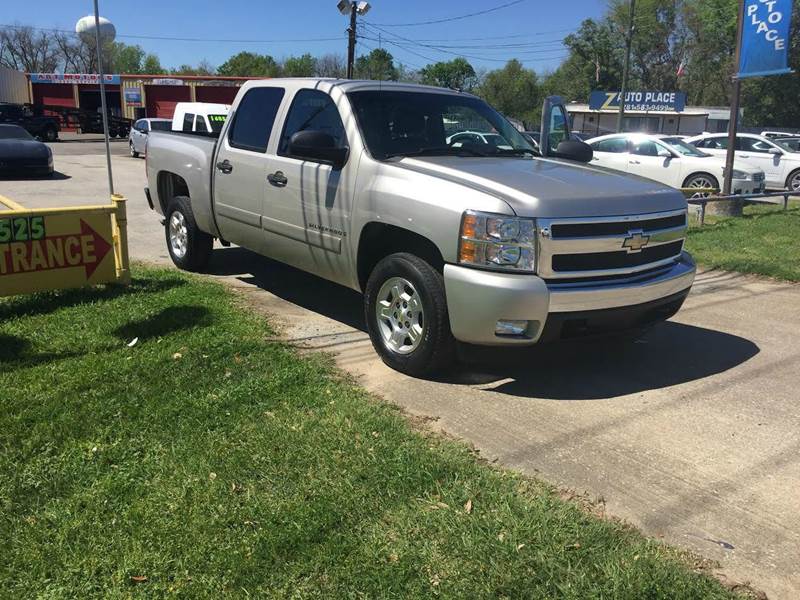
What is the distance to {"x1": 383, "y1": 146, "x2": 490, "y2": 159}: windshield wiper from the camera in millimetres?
5103

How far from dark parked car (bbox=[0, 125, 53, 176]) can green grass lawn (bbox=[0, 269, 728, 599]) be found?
14.0m

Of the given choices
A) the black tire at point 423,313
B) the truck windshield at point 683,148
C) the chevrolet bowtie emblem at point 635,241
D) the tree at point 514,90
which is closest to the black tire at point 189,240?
the black tire at point 423,313

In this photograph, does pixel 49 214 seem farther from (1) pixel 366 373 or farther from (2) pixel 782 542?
(2) pixel 782 542

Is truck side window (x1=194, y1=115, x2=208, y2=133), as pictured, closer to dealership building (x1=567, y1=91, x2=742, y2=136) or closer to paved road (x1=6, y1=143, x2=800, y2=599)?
paved road (x1=6, y1=143, x2=800, y2=599)

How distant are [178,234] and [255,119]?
201cm

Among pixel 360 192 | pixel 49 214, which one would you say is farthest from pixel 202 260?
pixel 360 192

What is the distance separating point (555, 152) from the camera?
6152 mm

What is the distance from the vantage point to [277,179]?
5730 mm

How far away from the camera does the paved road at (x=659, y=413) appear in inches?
125

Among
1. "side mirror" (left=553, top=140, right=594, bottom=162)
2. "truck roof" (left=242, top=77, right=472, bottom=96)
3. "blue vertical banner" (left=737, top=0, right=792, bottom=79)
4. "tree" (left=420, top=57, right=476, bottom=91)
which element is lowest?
"side mirror" (left=553, top=140, right=594, bottom=162)

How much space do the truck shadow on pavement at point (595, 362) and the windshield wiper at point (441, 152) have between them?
1.48 m

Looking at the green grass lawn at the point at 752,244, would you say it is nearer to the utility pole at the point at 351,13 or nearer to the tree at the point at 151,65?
the utility pole at the point at 351,13

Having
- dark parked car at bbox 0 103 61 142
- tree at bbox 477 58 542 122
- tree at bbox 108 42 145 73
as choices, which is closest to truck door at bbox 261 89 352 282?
dark parked car at bbox 0 103 61 142

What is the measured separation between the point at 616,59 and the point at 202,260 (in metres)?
73.5
